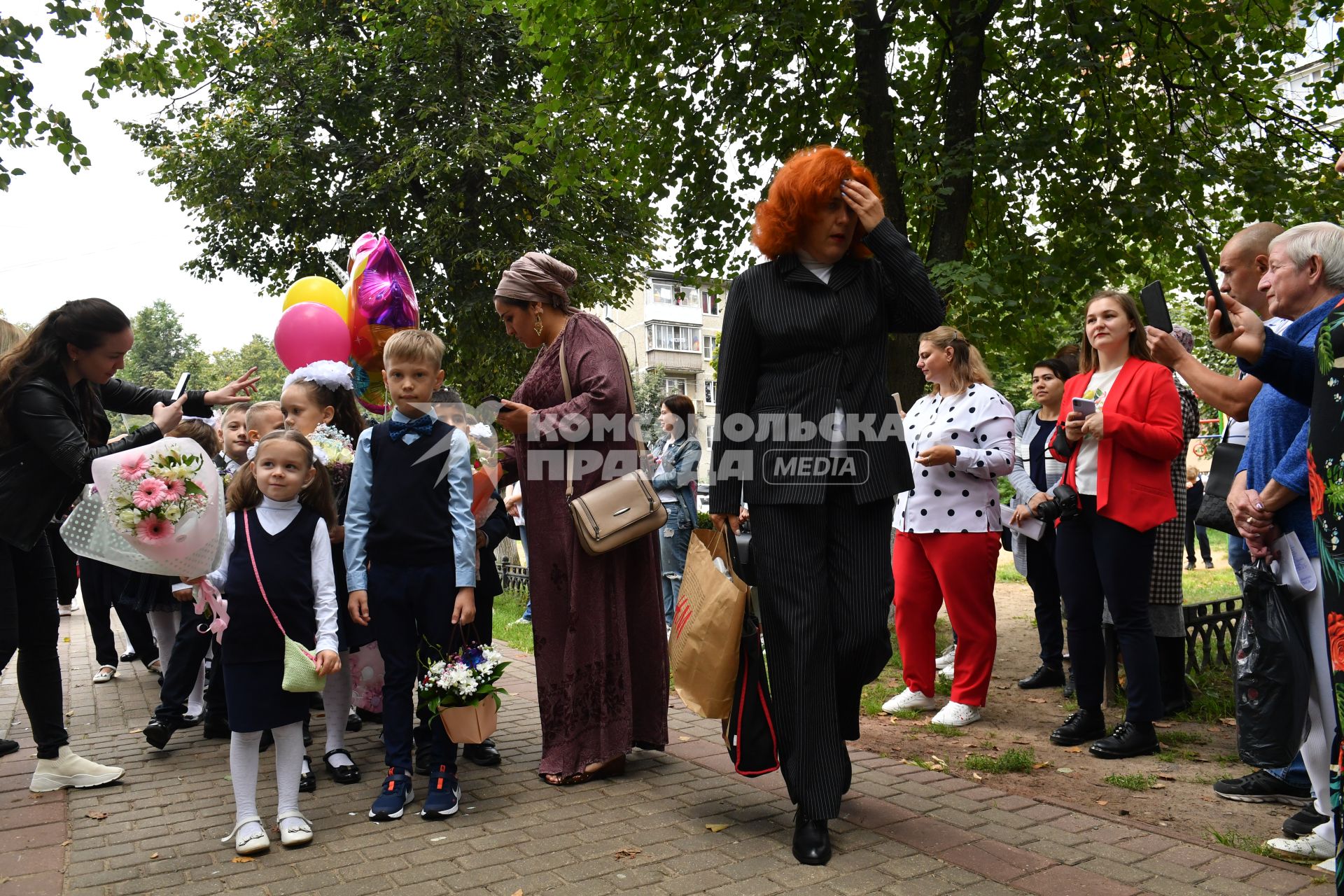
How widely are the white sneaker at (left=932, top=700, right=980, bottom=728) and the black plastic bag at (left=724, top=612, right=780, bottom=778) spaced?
6.85 feet

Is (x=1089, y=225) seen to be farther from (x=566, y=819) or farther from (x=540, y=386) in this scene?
(x=566, y=819)

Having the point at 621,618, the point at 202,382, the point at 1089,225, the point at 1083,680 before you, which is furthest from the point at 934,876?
the point at 202,382

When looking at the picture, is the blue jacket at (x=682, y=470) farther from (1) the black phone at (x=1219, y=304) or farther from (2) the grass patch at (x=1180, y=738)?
(1) the black phone at (x=1219, y=304)

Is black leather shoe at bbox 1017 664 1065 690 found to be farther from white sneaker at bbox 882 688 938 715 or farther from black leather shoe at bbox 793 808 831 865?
black leather shoe at bbox 793 808 831 865

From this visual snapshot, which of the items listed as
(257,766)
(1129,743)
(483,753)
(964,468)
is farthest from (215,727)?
(1129,743)

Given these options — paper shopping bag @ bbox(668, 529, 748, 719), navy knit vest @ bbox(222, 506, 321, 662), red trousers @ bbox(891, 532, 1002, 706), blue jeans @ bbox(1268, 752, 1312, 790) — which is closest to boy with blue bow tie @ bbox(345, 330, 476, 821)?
navy knit vest @ bbox(222, 506, 321, 662)

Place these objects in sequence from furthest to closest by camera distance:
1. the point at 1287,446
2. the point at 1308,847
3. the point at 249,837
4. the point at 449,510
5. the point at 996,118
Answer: the point at 996,118 < the point at 449,510 < the point at 249,837 < the point at 1287,446 < the point at 1308,847

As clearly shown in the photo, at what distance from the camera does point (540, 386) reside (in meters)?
4.84

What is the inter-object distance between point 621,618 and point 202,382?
98.2 metres

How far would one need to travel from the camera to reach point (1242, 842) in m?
3.63

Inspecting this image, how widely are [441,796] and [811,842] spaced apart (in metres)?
1.57

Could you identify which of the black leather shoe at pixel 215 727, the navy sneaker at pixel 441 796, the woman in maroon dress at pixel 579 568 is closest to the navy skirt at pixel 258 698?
the navy sneaker at pixel 441 796

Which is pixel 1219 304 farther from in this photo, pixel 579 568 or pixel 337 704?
pixel 337 704

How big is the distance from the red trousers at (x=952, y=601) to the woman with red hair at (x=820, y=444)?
1.87m
